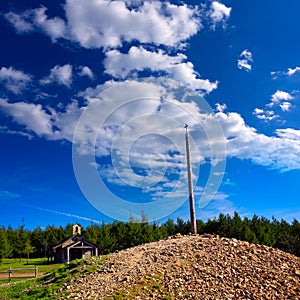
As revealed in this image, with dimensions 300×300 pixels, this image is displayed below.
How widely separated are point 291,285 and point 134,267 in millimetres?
6903

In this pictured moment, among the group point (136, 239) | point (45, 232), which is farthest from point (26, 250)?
point (136, 239)

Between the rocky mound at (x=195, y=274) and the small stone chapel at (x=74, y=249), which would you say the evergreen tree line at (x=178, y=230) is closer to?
the small stone chapel at (x=74, y=249)

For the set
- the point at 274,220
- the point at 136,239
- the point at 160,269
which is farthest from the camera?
the point at 274,220

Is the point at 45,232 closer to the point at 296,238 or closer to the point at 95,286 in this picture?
the point at 296,238

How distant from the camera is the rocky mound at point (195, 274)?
14133 millimetres

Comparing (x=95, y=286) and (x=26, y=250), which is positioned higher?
→ (x=26, y=250)

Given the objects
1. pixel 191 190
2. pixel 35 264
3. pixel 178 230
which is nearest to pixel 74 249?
pixel 35 264

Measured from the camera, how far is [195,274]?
15500 mm

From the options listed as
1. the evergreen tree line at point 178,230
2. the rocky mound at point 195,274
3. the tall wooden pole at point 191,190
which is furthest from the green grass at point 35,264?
the rocky mound at point 195,274

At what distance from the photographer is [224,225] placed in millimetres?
72062

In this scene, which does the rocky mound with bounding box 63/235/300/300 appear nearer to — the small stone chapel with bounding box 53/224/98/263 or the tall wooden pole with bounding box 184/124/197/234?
the tall wooden pole with bounding box 184/124/197/234

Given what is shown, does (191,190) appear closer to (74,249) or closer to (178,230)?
(74,249)

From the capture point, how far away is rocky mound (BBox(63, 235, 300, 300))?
14133 millimetres

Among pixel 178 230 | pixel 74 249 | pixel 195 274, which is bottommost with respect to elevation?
pixel 195 274
